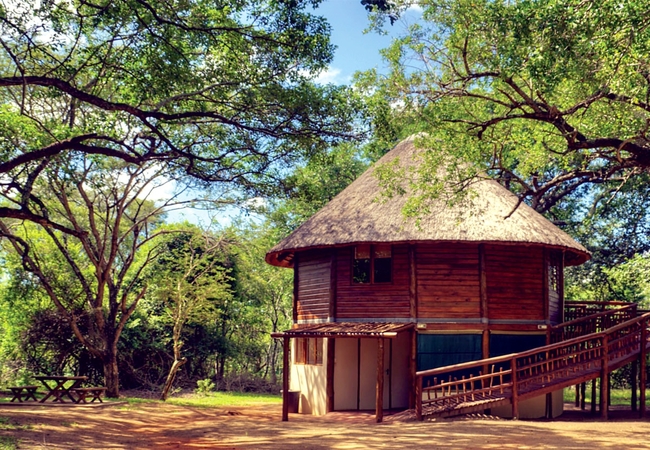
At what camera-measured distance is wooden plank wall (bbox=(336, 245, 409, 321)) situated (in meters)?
18.3

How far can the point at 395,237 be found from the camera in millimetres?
17781

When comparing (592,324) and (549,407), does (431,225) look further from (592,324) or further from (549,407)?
(549,407)

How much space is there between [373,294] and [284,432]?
5772 millimetres

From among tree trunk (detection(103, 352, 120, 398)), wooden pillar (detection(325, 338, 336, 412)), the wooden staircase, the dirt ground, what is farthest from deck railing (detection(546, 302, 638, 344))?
tree trunk (detection(103, 352, 120, 398))

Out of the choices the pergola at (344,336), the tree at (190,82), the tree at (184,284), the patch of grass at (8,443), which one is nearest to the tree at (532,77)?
the tree at (190,82)

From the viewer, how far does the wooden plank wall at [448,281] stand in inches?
711

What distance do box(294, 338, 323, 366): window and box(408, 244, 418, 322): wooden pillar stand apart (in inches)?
124

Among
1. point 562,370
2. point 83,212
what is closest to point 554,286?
point 562,370

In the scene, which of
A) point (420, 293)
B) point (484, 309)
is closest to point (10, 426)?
point (420, 293)

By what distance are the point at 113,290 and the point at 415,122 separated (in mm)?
13080

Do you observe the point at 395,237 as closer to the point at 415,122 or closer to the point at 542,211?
the point at 415,122

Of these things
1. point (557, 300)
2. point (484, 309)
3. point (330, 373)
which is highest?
point (557, 300)

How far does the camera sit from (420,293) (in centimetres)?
1812

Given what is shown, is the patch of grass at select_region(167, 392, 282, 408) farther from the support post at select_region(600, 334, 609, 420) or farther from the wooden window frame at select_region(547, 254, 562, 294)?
the support post at select_region(600, 334, 609, 420)
